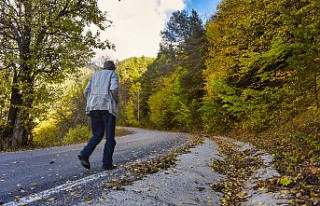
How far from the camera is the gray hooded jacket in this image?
5129mm

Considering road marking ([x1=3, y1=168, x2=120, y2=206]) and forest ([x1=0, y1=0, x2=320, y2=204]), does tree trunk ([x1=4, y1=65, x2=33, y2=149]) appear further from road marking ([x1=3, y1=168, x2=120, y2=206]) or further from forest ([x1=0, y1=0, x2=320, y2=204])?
road marking ([x1=3, y1=168, x2=120, y2=206])

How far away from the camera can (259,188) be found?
15.0 ft

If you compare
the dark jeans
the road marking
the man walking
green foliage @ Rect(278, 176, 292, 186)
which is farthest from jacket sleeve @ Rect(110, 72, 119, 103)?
green foliage @ Rect(278, 176, 292, 186)

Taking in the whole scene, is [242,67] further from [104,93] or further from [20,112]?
[20,112]

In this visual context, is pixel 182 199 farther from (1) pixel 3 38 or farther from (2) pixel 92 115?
(1) pixel 3 38

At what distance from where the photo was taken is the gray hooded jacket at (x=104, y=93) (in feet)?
16.8

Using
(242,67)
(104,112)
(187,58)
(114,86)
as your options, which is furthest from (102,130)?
(187,58)

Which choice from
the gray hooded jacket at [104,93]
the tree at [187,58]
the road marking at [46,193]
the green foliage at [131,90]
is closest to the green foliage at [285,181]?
the road marking at [46,193]

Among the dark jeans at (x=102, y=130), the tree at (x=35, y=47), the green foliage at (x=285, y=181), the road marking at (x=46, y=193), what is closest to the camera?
the road marking at (x=46, y=193)

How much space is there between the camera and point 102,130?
5.23 m

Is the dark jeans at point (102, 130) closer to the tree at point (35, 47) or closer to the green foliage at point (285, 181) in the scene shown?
the green foliage at point (285, 181)

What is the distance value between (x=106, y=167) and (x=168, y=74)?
36.4m

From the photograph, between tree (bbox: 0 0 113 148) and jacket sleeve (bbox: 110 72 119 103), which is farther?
tree (bbox: 0 0 113 148)

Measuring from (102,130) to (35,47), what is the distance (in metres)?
8.21
